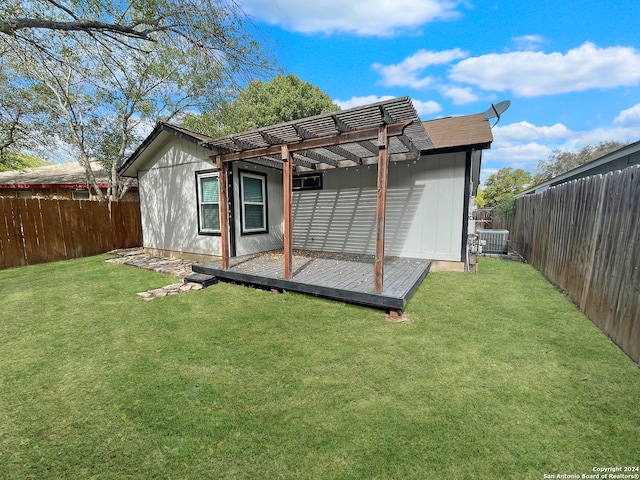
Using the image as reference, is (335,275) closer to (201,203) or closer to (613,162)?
(201,203)

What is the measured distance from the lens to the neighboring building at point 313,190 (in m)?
5.58

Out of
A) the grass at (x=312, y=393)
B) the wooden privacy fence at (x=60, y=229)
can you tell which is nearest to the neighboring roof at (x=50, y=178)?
the wooden privacy fence at (x=60, y=229)

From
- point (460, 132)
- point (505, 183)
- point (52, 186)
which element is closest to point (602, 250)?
point (460, 132)

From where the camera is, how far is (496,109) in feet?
22.1

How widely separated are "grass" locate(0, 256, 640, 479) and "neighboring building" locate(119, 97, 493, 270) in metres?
2.74

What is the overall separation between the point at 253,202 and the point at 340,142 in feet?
12.3

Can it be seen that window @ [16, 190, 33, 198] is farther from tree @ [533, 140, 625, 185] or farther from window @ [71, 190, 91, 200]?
tree @ [533, 140, 625, 185]

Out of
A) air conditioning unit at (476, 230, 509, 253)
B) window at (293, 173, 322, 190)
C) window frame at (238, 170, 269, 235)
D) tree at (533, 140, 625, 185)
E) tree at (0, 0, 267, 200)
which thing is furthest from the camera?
tree at (533, 140, 625, 185)

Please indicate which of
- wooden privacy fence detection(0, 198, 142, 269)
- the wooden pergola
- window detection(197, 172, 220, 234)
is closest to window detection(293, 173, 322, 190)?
the wooden pergola

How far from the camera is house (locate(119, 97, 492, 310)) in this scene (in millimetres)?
4848

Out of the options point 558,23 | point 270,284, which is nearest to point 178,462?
point 270,284

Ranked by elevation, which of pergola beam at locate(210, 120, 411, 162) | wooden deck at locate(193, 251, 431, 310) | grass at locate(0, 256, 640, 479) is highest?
pergola beam at locate(210, 120, 411, 162)

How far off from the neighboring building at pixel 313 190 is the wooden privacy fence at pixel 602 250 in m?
1.62

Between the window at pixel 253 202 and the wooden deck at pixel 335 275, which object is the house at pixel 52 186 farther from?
the wooden deck at pixel 335 275
